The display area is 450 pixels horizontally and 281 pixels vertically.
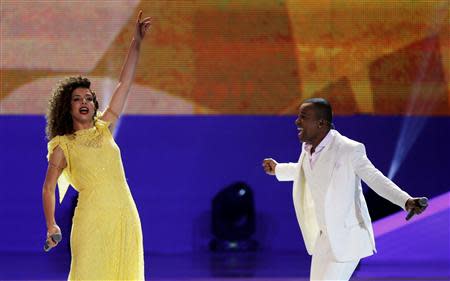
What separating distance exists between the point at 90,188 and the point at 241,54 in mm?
6133

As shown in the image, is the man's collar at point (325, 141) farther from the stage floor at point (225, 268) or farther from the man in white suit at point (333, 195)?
the stage floor at point (225, 268)

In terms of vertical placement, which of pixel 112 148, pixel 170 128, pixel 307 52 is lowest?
pixel 112 148

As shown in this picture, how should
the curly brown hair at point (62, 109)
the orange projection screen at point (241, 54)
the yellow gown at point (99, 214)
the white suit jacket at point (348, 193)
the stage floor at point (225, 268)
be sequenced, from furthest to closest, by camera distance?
the orange projection screen at point (241, 54), the stage floor at point (225, 268), the curly brown hair at point (62, 109), the yellow gown at point (99, 214), the white suit jacket at point (348, 193)

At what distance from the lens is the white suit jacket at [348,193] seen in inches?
166

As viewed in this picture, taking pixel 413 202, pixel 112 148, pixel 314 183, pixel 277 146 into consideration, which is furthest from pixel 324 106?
pixel 277 146

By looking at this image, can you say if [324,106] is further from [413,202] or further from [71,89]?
[71,89]

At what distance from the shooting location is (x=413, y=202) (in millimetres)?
4086

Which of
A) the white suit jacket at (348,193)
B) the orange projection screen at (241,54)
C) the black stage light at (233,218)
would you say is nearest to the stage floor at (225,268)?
the black stage light at (233,218)

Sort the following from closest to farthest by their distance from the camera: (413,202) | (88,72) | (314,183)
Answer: (413,202)
(314,183)
(88,72)

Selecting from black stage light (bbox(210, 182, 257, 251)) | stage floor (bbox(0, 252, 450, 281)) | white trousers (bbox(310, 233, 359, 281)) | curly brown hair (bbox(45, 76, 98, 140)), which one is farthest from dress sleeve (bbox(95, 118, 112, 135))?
black stage light (bbox(210, 182, 257, 251))

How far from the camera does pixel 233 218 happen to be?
32.7ft

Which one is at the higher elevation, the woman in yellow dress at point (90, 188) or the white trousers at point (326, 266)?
the woman in yellow dress at point (90, 188)

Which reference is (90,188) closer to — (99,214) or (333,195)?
(99,214)

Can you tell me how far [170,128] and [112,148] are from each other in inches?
228
